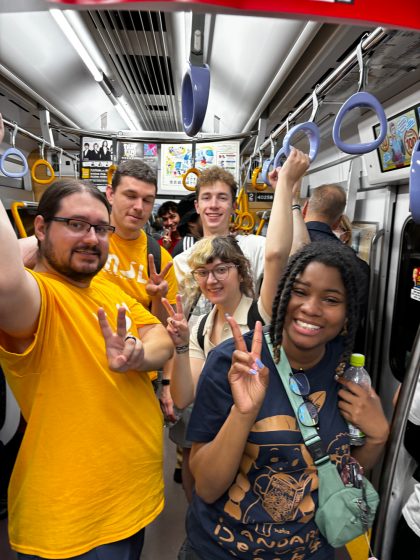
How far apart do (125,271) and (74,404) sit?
112 centimetres

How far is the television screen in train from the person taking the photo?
102 inches

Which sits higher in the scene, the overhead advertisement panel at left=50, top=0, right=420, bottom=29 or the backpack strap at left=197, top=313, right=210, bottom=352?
the overhead advertisement panel at left=50, top=0, right=420, bottom=29

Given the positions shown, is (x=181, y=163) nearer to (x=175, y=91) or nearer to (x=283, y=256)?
(x=175, y=91)

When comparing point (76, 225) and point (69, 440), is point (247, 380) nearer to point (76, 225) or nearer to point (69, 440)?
point (69, 440)

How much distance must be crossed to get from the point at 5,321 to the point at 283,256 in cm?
110

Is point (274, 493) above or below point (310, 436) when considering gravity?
below

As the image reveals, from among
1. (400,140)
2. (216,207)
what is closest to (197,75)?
(216,207)

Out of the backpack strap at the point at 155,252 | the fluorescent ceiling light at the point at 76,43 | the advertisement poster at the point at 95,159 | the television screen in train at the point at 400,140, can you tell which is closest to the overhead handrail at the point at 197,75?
the backpack strap at the point at 155,252

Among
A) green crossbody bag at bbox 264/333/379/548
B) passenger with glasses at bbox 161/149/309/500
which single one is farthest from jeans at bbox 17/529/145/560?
green crossbody bag at bbox 264/333/379/548

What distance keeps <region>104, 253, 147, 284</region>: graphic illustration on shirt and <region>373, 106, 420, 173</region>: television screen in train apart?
200cm

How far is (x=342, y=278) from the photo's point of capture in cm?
135

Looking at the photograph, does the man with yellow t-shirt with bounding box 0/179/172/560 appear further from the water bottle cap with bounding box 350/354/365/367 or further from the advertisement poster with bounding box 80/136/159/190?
the advertisement poster with bounding box 80/136/159/190

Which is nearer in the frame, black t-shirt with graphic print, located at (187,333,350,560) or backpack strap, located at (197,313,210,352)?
black t-shirt with graphic print, located at (187,333,350,560)

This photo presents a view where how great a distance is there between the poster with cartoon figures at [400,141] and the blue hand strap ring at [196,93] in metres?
1.89
